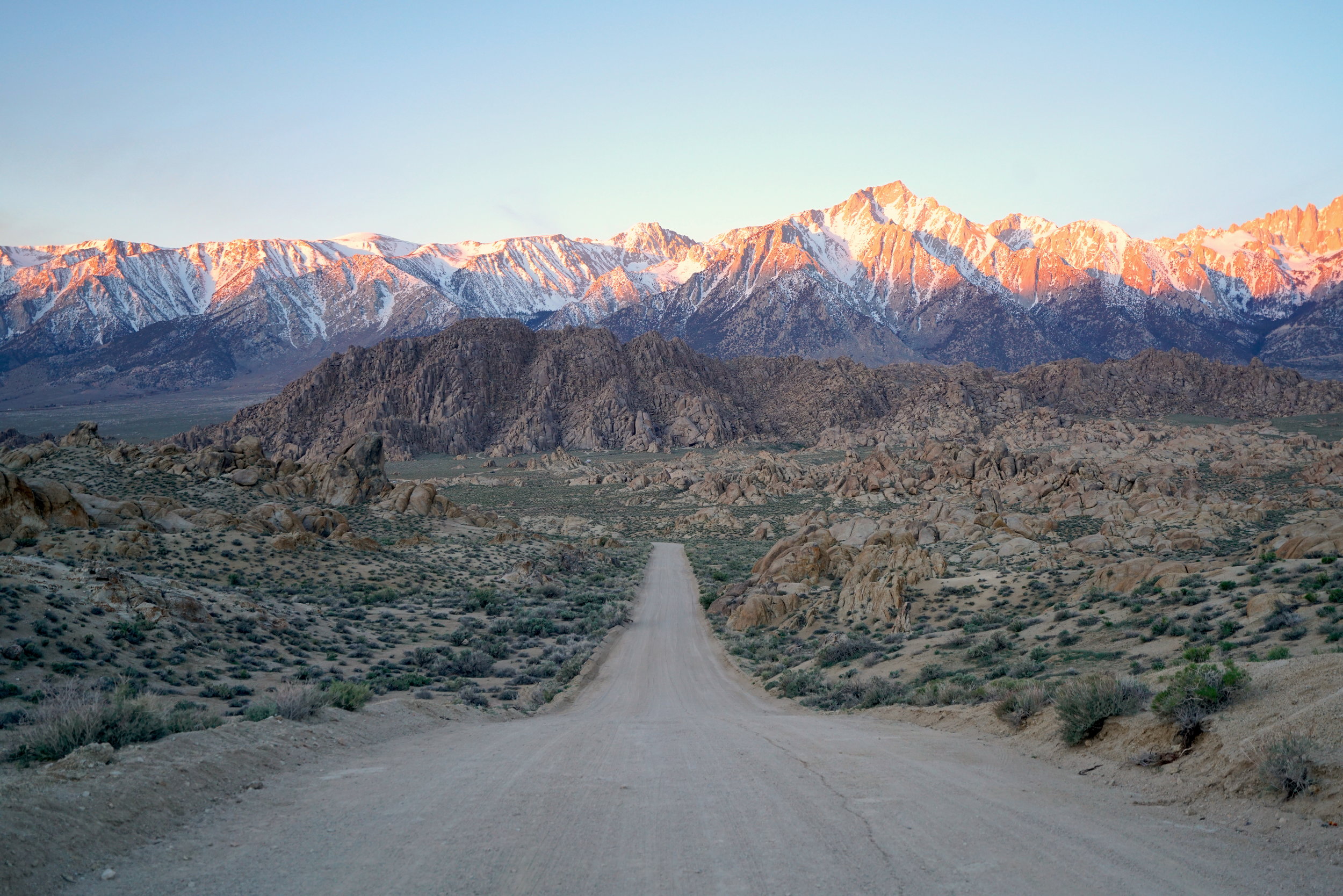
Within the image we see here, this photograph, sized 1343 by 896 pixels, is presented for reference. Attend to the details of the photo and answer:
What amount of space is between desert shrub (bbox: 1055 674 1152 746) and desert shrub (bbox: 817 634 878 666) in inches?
434

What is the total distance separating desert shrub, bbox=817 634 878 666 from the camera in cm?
2045

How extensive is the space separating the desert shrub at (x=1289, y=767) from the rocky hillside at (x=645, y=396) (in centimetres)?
12492

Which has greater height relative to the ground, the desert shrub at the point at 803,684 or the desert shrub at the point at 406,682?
the desert shrub at the point at 406,682

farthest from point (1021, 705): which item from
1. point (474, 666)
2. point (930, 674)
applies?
point (474, 666)

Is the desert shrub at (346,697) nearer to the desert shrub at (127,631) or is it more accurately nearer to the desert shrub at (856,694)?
the desert shrub at (127,631)

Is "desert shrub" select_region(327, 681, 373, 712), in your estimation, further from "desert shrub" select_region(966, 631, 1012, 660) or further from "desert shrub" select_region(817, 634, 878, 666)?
"desert shrub" select_region(966, 631, 1012, 660)

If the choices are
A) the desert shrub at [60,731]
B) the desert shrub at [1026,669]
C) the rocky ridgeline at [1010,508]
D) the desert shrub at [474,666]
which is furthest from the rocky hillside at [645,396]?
the desert shrub at [60,731]

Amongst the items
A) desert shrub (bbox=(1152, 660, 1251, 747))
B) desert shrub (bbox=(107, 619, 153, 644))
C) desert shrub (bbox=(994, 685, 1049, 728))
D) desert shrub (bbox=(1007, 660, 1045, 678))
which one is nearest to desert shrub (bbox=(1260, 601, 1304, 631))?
desert shrub (bbox=(1007, 660, 1045, 678))

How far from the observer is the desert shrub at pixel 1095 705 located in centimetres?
912

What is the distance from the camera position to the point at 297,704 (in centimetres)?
1109

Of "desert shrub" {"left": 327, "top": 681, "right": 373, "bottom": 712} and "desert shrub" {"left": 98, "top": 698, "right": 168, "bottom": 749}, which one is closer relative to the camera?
"desert shrub" {"left": 98, "top": 698, "right": 168, "bottom": 749}

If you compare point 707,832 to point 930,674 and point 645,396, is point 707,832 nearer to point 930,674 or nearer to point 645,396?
point 930,674

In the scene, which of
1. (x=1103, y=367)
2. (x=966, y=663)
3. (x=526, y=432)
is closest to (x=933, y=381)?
(x=1103, y=367)

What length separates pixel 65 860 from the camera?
572 cm
